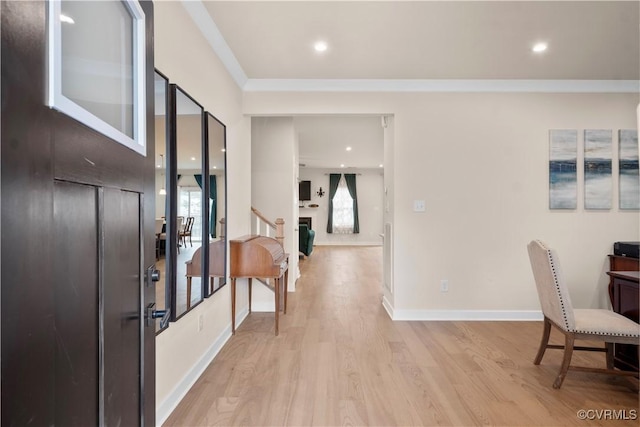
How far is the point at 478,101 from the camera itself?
11.6 feet

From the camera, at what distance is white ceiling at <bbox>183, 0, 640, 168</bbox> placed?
2271 mm

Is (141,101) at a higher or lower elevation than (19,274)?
higher

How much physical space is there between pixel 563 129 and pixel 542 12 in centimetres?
170

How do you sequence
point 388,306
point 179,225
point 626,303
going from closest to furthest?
point 179,225
point 626,303
point 388,306

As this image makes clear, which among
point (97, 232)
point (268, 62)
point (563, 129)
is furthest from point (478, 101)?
point (97, 232)

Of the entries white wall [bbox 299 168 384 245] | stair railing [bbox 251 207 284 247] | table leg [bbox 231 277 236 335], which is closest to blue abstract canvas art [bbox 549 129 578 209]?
stair railing [bbox 251 207 284 247]

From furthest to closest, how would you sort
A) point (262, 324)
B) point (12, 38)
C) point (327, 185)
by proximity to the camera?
point (327, 185)
point (262, 324)
point (12, 38)

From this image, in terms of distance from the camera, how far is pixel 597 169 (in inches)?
138

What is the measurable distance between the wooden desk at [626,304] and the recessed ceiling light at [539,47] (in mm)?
1914

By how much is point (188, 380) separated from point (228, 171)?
1.69 meters

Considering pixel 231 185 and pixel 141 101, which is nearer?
pixel 141 101

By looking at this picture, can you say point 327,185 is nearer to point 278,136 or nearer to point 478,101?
point 278,136

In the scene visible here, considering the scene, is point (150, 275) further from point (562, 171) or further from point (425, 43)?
point (562, 171)
